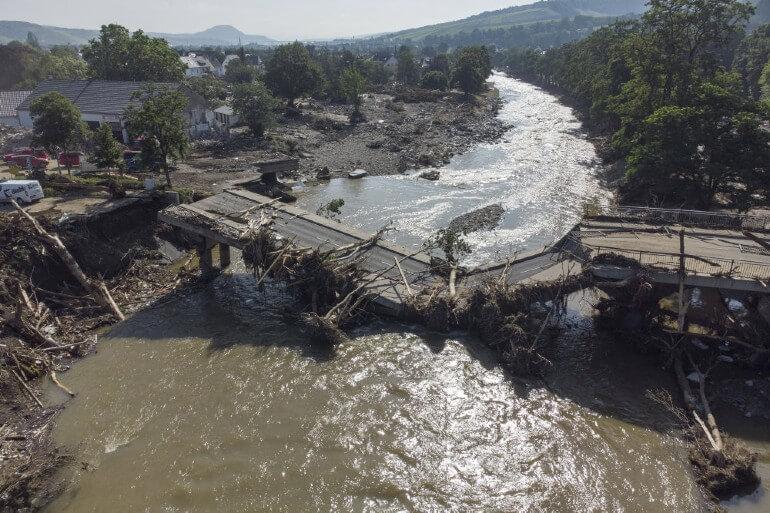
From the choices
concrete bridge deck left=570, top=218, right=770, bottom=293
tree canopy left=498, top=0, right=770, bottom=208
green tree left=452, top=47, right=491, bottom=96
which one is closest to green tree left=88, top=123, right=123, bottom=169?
concrete bridge deck left=570, top=218, right=770, bottom=293

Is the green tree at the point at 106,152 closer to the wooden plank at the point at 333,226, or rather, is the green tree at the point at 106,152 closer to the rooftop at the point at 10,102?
the wooden plank at the point at 333,226

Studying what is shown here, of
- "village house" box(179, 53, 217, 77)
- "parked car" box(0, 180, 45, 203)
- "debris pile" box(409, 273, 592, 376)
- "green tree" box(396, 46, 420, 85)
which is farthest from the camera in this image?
"village house" box(179, 53, 217, 77)

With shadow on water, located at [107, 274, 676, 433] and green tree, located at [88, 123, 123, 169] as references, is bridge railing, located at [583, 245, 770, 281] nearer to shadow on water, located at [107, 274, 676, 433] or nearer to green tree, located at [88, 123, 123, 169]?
shadow on water, located at [107, 274, 676, 433]

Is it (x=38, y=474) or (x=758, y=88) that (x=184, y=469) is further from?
(x=758, y=88)

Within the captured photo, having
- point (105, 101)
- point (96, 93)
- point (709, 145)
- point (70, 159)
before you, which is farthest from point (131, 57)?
point (709, 145)

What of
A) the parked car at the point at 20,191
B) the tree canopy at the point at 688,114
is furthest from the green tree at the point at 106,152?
the tree canopy at the point at 688,114

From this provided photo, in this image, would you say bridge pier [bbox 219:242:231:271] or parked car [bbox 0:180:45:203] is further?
bridge pier [bbox 219:242:231:271]

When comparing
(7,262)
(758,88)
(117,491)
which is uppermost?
(758,88)

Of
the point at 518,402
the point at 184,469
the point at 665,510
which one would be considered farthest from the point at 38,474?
the point at 665,510
